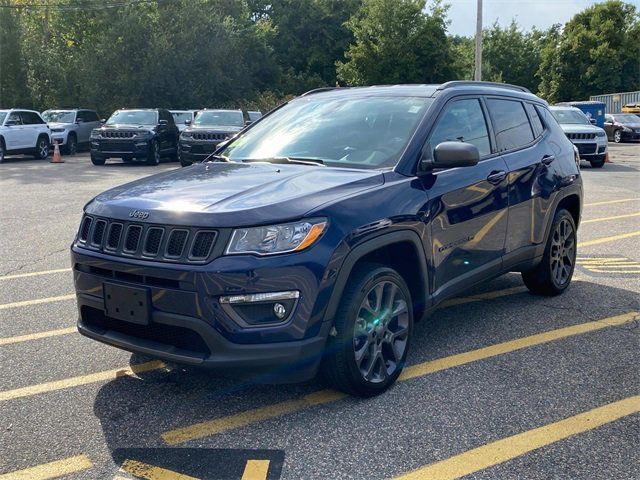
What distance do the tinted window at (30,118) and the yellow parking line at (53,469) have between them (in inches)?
821

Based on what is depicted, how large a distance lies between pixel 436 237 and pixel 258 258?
1345 millimetres

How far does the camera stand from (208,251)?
318cm

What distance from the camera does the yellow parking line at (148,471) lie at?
115 inches

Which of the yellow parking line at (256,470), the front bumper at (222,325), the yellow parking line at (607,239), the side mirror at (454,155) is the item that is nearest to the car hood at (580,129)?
the yellow parking line at (607,239)

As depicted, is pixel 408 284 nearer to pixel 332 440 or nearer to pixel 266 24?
pixel 332 440

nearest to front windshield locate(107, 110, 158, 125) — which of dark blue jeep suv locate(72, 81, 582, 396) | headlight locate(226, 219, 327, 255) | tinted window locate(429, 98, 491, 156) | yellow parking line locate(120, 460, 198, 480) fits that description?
dark blue jeep suv locate(72, 81, 582, 396)

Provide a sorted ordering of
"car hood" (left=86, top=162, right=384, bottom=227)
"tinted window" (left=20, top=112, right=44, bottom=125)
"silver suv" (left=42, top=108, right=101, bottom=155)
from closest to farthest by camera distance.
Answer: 1. "car hood" (left=86, top=162, right=384, bottom=227)
2. "tinted window" (left=20, top=112, right=44, bottom=125)
3. "silver suv" (left=42, top=108, right=101, bottom=155)

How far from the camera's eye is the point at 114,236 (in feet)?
11.4

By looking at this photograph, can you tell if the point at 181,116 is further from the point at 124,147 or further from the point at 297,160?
the point at 297,160

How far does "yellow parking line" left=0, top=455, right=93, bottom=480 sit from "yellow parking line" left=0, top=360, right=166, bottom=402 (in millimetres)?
846

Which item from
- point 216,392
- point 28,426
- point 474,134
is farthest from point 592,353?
point 28,426

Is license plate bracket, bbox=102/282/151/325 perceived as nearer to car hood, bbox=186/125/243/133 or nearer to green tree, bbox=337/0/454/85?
car hood, bbox=186/125/243/133

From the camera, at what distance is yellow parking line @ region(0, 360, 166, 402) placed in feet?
12.4

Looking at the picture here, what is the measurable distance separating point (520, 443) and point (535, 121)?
3.23 metres
